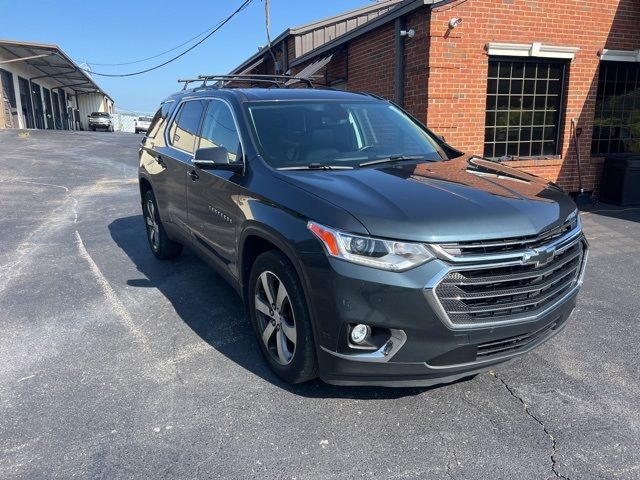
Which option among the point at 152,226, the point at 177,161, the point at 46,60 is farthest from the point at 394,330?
the point at 46,60

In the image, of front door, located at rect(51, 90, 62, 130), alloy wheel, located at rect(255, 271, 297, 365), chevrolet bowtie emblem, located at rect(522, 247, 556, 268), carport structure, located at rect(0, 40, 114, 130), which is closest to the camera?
chevrolet bowtie emblem, located at rect(522, 247, 556, 268)

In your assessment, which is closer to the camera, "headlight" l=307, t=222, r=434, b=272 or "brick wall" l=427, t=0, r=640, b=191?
"headlight" l=307, t=222, r=434, b=272

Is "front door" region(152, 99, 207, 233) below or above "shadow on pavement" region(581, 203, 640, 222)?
above

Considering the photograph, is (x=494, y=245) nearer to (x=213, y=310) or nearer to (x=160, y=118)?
(x=213, y=310)

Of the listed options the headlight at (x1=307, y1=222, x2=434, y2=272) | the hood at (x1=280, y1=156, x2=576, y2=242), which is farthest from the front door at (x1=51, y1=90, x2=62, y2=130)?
the headlight at (x1=307, y1=222, x2=434, y2=272)

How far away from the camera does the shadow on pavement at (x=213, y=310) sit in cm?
321

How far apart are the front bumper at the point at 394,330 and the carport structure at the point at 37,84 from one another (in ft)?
96.3

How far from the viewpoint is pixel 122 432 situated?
2.83 meters

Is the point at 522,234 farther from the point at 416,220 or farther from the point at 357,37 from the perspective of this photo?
the point at 357,37

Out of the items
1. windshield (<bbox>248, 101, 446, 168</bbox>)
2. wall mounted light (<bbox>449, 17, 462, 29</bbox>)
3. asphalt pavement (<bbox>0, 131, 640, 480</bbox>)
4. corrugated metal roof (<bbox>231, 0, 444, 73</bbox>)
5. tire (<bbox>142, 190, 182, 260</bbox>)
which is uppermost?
corrugated metal roof (<bbox>231, 0, 444, 73</bbox>)

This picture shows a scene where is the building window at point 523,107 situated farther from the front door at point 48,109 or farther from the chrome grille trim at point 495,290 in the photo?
the front door at point 48,109

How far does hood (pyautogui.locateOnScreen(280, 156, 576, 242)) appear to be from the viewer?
260cm

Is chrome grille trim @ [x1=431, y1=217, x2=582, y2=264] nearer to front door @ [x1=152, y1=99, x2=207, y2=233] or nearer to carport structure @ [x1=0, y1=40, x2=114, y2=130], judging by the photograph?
front door @ [x1=152, y1=99, x2=207, y2=233]

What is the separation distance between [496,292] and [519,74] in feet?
24.7
